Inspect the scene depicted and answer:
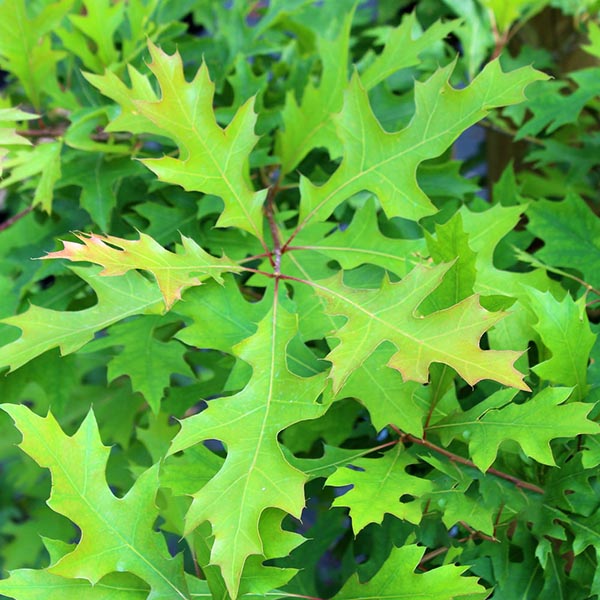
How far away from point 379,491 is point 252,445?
0.09 meters

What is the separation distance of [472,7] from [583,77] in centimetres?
21

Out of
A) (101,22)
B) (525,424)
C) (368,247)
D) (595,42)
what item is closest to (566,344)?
(525,424)

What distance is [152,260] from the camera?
505 millimetres

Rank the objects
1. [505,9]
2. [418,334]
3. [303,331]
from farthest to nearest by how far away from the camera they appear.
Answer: [505,9] → [303,331] → [418,334]

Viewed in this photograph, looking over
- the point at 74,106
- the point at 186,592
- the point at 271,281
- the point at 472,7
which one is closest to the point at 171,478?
the point at 186,592

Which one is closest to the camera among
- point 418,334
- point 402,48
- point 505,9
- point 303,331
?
point 418,334

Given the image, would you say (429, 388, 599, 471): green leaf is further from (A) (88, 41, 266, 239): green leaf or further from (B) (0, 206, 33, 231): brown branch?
(B) (0, 206, 33, 231): brown branch

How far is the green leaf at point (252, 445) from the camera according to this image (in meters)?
0.45

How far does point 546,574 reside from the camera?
1.72ft

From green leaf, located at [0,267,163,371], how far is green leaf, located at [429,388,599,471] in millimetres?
243

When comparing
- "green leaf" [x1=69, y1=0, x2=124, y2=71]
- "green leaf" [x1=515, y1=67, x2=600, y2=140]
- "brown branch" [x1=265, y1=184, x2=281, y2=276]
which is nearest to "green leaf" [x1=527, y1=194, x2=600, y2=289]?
"green leaf" [x1=515, y1=67, x2=600, y2=140]

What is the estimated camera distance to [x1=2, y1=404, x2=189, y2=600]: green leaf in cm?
48

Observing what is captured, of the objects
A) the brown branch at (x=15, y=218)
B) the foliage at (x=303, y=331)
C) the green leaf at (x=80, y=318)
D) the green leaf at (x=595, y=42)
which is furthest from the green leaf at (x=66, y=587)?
the green leaf at (x=595, y=42)

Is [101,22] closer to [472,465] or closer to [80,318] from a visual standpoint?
[80,318]
